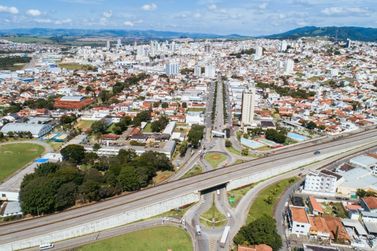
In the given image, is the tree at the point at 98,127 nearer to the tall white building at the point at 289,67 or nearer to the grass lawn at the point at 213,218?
the grass lawn at the point at 213,218

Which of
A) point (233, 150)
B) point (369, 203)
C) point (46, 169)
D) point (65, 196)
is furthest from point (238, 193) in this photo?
point (46, 169)

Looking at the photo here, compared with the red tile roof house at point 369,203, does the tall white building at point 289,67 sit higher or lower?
higher

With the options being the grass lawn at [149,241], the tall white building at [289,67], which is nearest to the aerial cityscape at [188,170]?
the grass lawn at [149,241]

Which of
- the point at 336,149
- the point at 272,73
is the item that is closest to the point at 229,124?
the point at 336,149

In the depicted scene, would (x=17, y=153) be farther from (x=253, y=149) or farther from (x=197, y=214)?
(x=253, y=149)

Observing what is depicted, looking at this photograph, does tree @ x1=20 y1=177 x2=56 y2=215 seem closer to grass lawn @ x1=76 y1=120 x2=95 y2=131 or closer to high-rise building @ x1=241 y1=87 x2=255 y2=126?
grass lawn @ x1=76 y1=120 x2=95 y2=131

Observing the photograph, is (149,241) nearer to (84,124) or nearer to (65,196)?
(65,196)

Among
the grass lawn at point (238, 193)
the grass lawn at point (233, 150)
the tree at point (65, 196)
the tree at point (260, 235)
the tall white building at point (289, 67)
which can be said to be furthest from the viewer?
the tall white building at point (289, 67)

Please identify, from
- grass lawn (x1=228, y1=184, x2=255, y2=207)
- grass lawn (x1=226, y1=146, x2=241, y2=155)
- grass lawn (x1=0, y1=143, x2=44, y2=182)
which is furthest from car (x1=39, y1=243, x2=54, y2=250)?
grass lawn (x1=226, y1=146, x2=241, y2=155)
